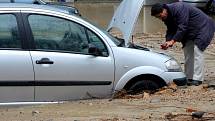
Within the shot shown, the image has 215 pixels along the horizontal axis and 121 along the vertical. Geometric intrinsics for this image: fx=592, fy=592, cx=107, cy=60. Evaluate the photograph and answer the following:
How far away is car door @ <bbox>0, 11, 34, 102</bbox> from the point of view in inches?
293

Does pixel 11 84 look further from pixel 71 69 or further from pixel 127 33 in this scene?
pixel 127 33

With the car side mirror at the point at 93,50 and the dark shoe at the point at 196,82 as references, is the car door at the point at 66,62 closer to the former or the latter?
the car side mirror at the point at 93,50

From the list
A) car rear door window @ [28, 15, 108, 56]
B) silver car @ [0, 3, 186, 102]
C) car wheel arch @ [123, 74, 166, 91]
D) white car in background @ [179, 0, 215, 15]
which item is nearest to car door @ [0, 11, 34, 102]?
silver car @ [0, 3, 186, 102]

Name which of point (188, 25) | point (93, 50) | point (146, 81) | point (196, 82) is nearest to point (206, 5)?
point (188, 25)

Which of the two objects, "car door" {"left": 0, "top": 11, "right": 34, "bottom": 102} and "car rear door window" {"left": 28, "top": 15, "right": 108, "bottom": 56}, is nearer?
"car door" {"left": 0, "top": 11, "right": 34, "bottom": 102}

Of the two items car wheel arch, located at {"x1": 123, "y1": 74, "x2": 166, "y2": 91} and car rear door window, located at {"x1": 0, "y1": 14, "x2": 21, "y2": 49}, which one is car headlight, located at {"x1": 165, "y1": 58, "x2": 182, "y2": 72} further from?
car rear door window, located at {"x1": 0, "y1": 14, "x2": 21, "y2": 49}

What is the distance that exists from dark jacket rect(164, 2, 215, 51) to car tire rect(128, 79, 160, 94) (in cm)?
121

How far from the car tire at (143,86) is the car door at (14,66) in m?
1.42

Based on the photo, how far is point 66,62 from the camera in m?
7.66

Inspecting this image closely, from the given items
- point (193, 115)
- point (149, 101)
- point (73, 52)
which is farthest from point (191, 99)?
point (73, 52)

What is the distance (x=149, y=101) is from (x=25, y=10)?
2.00 m

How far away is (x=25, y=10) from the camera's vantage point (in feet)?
25.3

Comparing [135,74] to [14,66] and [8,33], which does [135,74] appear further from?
[8,33]

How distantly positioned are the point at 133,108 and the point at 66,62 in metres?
1.09
